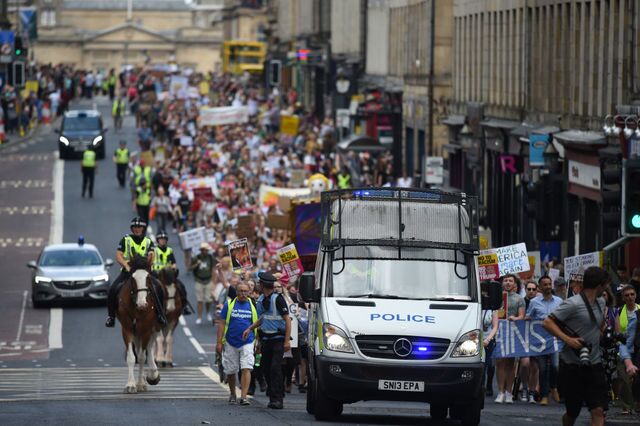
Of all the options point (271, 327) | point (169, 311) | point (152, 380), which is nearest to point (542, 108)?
point (169, 311)

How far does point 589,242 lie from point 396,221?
1814cm

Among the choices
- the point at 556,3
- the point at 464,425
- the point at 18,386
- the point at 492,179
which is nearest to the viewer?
the point at 464,425

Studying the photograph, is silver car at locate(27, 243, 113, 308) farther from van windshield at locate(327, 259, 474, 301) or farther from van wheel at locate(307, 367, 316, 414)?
van windshield at locate(327, 259, 474, 301)

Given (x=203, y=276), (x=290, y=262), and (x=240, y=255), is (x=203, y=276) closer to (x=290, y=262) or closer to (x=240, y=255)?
(x=240, y=255)

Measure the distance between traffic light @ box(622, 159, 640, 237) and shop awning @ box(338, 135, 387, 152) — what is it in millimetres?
44275

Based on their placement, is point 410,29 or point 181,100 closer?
point 410,29

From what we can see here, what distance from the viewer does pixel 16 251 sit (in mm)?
54594

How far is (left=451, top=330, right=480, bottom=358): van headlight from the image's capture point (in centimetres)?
2073

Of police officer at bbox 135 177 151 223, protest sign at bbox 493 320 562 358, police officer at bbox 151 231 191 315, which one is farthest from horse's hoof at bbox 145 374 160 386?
police officer at bbox 135 177 151 223

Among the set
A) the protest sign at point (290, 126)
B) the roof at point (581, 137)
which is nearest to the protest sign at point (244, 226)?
the roof at point (581, 137)

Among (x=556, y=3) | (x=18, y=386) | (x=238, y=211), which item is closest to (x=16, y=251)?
(x=238, y=211)

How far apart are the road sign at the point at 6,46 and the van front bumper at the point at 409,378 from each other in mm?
56450

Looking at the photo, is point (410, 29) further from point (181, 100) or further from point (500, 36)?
point (181, 100)

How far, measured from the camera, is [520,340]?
26.1 metres
